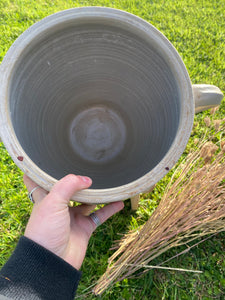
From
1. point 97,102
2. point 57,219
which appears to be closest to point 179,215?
point 57,219

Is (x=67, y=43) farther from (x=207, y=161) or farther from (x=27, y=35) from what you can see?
(x=207, y=161)

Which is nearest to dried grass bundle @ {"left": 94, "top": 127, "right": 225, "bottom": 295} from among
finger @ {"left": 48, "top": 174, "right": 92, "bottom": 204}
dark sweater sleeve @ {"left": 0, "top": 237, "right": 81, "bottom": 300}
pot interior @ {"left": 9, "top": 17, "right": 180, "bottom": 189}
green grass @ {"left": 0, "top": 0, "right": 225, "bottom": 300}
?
green grass @ {"left": 0, "top": 0, "right": 225, "bottom": 300}

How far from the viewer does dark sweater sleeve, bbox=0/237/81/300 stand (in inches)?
33.2

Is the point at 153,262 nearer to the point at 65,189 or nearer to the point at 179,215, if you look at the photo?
the point at 179,215

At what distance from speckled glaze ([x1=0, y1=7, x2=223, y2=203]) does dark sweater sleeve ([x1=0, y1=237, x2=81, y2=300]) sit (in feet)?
0.85

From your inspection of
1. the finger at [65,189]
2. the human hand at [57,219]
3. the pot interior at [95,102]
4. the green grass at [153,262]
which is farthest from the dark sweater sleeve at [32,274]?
the green grass at [153,262]

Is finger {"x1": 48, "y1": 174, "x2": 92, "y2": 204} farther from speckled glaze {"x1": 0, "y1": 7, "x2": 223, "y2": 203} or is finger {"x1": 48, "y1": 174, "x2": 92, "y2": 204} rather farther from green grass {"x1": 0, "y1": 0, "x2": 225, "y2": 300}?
green grass {"x1": 0, "y1": 0, "x2": 225, "y2": 300}

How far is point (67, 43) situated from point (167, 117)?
595 millimetres

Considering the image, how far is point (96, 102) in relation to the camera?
164 centimetres

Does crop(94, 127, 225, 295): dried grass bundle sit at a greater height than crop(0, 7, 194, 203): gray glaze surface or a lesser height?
lesser

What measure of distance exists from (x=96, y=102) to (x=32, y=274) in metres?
1.11

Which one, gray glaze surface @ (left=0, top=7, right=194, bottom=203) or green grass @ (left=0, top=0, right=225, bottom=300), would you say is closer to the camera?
gray glaze surface @ (left=0, top=7, right=194, bottom=203)

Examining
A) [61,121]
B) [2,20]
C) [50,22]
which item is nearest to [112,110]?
[61,121]

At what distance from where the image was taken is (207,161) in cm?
137
